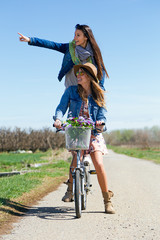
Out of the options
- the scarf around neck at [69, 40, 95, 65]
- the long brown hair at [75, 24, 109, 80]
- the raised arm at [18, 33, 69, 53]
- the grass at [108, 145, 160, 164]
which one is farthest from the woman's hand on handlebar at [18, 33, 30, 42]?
the grass at [108, 145, 160, 164]

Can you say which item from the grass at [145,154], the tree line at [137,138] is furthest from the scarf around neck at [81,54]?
the tree line at [137,138]

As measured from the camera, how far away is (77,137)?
463cm

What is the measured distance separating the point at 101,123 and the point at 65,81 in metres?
1.12

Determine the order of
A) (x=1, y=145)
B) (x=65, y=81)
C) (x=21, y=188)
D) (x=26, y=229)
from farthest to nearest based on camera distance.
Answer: (x=1, y=145) < (x=21, y=188) < (x=65, y=81) < (x=26, y=229)

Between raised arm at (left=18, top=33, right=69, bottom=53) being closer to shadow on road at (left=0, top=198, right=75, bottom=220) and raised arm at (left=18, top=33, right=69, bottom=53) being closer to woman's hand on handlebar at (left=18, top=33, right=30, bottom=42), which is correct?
woman's hand on handlebar at (left=18, top=33, right=30, bottom=42)

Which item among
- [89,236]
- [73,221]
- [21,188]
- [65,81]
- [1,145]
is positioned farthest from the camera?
[1,145]

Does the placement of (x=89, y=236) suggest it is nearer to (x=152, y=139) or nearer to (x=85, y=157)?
(x=85, y=157)

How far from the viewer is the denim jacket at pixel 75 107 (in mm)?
5133

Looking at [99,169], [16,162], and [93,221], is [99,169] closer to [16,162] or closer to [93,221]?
[93,221]

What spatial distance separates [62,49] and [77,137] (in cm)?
169

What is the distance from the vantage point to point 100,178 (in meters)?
5.04

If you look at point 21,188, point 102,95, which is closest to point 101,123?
point 102,95

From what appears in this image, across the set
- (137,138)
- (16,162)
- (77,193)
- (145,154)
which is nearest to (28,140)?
(145,154)

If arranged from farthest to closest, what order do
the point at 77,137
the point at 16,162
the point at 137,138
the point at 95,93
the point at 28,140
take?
the point at 137,138
the point at 28,140
the point at 16,162
the point at 95,93
the point at 77,137
